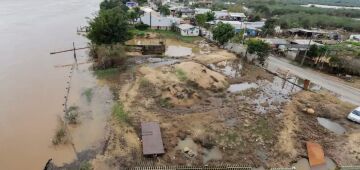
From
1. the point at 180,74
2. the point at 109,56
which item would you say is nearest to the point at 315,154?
the point at 180,74

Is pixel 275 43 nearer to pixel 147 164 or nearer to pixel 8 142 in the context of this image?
pixel 147 164

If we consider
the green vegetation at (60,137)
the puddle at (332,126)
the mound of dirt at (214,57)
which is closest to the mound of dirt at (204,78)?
the mound of dirt at (214,57)

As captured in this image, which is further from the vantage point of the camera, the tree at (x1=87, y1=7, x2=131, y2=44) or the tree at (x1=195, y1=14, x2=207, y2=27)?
the tree at (x1=195, y1=14, x2=207, y2=27)

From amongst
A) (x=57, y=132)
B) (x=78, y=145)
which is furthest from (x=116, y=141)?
(x=57, y=132)

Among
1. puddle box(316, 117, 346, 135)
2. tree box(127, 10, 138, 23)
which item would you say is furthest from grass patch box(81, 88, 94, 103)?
tree box(127, 10, 138, 23)

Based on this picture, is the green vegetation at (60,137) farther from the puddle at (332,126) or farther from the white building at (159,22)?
the white building at (159,22)

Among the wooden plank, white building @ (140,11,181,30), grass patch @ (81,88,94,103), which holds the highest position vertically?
white building @ (140,11,181,30)

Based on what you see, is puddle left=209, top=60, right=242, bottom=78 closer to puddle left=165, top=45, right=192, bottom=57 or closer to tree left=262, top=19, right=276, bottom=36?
puddle left=165, top=45, right=192, bottom=57
